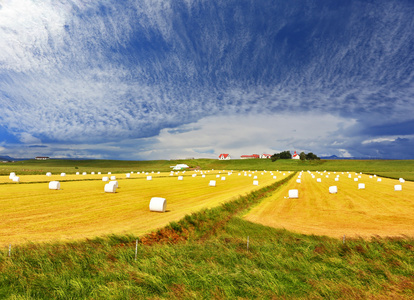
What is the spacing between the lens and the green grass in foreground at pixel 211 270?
9.11 meters

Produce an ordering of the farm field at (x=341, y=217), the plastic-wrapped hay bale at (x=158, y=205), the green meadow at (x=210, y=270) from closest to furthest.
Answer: the green meadow at (x=210, y=270) < the farm field at (x=341, y=217) < the plastic-wrapped hay bale at (x=158, y=205)

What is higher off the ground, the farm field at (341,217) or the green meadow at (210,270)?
the green meadow at (210,270)

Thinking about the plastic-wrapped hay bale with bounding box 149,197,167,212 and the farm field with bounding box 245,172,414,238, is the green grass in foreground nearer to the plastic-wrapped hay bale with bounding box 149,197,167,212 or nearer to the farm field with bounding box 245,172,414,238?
the farm field with bounding box 245,172,414,238

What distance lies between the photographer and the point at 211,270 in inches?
429

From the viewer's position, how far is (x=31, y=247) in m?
12.7

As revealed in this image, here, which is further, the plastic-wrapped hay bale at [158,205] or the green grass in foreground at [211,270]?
the plastic-wrapped hay bale at [158,205]

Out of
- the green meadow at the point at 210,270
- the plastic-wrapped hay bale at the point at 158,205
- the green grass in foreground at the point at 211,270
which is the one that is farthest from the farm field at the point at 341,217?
the plastic-wrapped hay bale at the point at 158,205

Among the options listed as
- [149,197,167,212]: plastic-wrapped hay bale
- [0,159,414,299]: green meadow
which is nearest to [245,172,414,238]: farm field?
[0,159,414,299]: green meadow

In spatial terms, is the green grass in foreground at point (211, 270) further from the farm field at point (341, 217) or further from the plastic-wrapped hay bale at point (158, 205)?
the plastic-wrapped hay bale at point (158, 205)

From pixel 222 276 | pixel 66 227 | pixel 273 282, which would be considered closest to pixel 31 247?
pixel 66 227

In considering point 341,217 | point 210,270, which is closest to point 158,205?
point 210,270

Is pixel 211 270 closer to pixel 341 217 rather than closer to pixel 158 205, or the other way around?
pixel 158 205

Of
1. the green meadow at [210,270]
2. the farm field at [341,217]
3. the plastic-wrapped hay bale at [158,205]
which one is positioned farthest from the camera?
the plastic-wrapped hay bale at [158,205]

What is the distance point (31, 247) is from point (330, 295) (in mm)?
13895
